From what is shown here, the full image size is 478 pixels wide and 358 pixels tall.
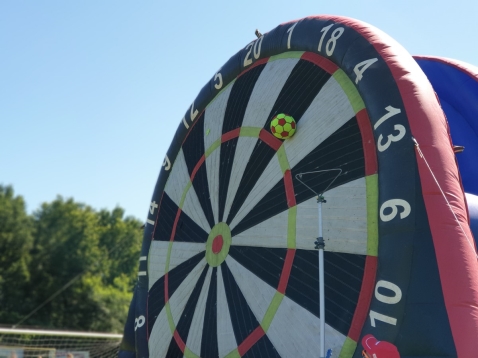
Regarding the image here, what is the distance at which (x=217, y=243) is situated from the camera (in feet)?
23.9

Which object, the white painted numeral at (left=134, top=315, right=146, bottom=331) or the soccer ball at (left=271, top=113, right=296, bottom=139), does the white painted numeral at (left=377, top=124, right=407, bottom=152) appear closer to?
the soccer ball at (left=271, top=113, right=296, bottom=139)

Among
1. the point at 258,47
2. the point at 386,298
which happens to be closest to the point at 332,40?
the point at 258,47

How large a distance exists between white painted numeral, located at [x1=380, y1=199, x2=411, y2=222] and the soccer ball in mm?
1670

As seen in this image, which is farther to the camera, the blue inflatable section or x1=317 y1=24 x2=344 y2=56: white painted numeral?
the blue inflatable section

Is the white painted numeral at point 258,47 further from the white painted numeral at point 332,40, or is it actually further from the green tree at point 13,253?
the green tree at point 13,253

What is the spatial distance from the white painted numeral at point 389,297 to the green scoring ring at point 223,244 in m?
2.57

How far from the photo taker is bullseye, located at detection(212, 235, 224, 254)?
719 centimetres

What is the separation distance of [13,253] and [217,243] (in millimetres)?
24649

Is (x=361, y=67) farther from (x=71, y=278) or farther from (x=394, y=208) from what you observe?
(x=71, y=278)

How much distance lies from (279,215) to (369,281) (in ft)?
5.06

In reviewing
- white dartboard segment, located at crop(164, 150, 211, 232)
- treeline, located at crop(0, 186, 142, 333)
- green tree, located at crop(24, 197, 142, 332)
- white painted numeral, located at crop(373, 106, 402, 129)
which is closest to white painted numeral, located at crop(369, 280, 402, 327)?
white painted numeral, located at crop(373, 106, 402, 129)

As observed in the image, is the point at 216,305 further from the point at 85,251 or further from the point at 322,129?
the point at 85,251

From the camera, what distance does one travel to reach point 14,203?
29.7 meters

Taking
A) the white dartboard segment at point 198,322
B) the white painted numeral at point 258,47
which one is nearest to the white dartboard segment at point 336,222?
the white dartboard segment at point 198,322
